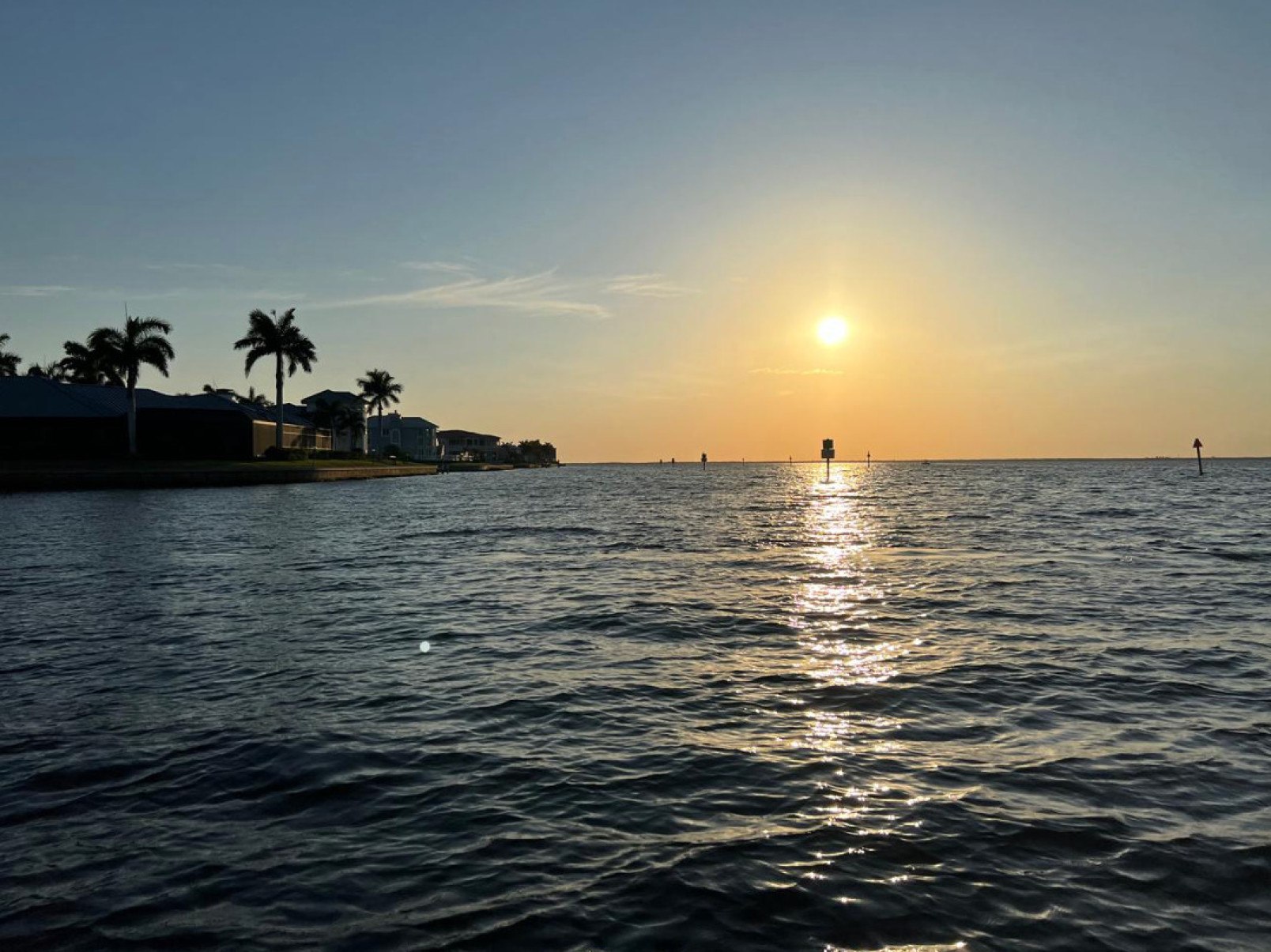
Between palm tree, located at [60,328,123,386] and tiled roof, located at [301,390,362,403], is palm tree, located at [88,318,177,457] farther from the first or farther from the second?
tiled roof, located at [301,390,362,403]

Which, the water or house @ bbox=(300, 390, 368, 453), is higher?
house @ bbox=(300, 390, 368, 453)

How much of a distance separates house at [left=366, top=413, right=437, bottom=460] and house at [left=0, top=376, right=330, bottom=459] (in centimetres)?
8645

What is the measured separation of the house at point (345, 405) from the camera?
14775 centimetres

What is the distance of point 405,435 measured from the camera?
621 feet

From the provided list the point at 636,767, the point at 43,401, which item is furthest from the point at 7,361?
the point at 636,767

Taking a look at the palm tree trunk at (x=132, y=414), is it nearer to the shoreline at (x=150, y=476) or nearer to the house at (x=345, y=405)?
the shoreline at (x=150, y=476)

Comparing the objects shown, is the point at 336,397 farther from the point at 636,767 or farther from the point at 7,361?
the point at 636,767

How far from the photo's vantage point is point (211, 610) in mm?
17891

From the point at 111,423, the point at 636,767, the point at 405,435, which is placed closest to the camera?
the point at 636,767

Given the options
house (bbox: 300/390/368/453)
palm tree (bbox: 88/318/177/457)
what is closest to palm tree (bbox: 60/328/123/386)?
palm tree (bbox: 88/318/177/457)

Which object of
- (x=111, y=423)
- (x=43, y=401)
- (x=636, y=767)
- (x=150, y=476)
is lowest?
(x=636, y=767)

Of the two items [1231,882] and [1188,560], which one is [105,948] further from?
[1188,560]

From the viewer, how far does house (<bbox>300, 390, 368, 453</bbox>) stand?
485 feet

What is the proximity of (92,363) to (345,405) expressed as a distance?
206 feet
